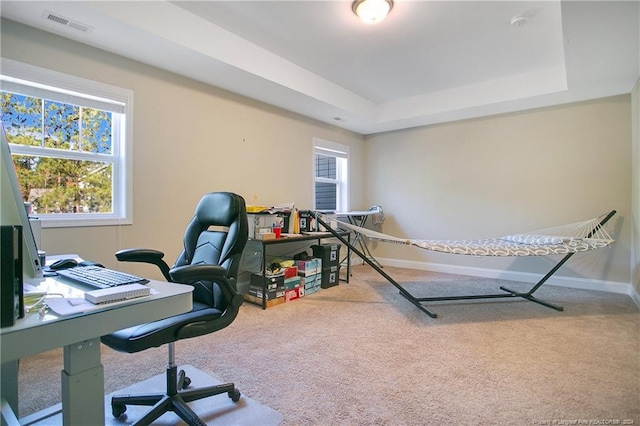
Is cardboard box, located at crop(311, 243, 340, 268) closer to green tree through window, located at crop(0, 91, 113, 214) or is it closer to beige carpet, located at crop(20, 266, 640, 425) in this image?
beige carpet, located at crop(20, 266, 640, 425)

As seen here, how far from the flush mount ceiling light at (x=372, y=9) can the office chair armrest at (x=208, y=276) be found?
2.22m

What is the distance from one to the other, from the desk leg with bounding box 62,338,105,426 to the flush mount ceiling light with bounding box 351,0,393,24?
2645mm

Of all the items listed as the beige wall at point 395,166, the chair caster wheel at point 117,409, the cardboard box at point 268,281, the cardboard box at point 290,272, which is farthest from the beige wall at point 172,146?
the chair caster wheel at point 117,409

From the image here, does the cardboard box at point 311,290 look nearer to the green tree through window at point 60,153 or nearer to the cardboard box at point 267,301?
the cardboard box at point 267,301

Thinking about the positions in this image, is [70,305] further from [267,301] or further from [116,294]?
[267,301]

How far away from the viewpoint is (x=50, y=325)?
76 centimetres

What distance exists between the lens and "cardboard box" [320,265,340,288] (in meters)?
4.06

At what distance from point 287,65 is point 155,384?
3137mm

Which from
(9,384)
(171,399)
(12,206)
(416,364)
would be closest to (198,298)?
(171,399)

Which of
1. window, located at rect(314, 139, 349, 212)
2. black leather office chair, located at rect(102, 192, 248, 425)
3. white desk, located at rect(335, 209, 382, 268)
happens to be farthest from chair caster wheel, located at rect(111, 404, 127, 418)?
white desk, located at rect(335, 209, 382, 268)

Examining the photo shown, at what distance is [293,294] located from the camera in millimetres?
3604

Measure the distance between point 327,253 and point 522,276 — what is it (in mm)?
2671

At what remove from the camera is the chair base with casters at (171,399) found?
143 centimetres

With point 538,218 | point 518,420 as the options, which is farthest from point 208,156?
point 538,218
